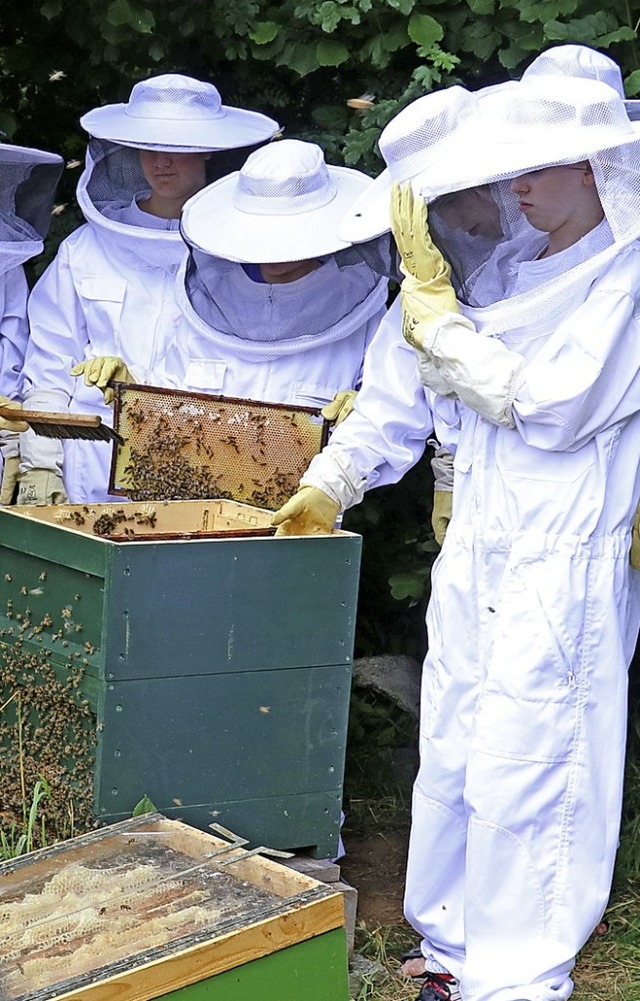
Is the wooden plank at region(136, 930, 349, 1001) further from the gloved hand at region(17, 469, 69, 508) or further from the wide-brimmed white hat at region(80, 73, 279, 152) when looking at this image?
the wide-brimmed white hat at region(80, 73, 279, 152)

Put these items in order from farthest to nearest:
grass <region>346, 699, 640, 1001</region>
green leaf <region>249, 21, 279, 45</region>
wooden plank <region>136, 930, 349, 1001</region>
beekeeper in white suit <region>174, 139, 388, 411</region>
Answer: green leaf <region>249, 21, 279, 45</region> < beekeeper in white suit <region>174, 139, 388, 411</region> < grass <region>346, 699, 640, 1001</region> < wooden plank <region>136, 930, 349, 1001</region>

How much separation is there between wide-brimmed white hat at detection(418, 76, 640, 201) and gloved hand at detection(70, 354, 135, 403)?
4.36ft

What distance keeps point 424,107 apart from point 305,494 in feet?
3.11

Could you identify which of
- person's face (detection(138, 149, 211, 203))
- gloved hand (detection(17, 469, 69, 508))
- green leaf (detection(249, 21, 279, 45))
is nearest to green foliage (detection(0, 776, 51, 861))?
gloved hand (detection(17, 469, 69, 508))

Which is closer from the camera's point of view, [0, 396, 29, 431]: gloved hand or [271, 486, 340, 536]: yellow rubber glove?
[271, 486, 340, 536]: yellow rubber glove

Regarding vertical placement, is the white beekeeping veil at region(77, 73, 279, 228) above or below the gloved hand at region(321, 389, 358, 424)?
above

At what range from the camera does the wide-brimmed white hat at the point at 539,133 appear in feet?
9.34

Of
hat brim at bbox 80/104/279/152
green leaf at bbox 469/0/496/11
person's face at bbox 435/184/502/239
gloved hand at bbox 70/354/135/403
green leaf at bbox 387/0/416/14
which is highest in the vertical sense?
green leaf at bbox 387/0/416/14

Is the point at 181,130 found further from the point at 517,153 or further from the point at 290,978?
the point at 290,978

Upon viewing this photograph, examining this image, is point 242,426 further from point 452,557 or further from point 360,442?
point 452,557

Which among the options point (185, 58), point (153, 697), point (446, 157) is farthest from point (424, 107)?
point (185, 58)

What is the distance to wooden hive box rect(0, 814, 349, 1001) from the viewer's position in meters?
2.29

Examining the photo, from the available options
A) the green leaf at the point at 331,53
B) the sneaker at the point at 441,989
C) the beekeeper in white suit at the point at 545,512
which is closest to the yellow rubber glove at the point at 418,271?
the beekeeper in white suit at the point at 545,512

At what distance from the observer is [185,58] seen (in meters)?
5.10
